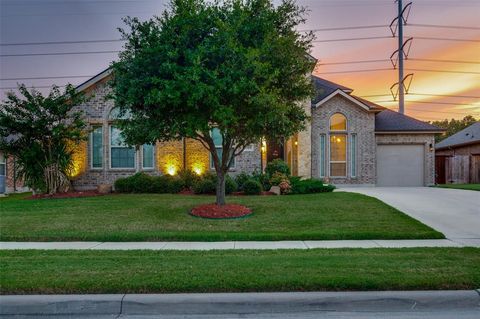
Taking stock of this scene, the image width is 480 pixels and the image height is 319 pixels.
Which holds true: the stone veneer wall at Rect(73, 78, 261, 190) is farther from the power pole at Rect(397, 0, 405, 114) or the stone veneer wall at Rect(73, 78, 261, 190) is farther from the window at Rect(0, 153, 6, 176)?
the power pole at Rect(397, 0, 405, 114)

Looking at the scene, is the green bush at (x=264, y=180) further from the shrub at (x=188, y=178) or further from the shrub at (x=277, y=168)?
the shrub at (x=188, y=178)

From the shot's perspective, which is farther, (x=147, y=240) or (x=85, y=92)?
(x=85, y=92)

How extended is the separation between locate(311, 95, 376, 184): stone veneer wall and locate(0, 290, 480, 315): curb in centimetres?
1378

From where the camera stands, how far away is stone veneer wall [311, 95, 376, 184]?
58.9ft

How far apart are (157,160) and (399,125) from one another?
13.5 metres

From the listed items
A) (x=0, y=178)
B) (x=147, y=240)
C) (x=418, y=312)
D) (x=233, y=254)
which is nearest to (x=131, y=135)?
(x=147, y=240)

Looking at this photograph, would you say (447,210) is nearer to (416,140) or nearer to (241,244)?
(241,244)

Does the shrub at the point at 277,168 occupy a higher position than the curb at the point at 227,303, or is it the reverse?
the shrub at the point at 277,168

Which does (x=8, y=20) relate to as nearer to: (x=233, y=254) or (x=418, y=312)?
(x=233, y=254)

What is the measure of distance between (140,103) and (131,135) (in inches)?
38.7

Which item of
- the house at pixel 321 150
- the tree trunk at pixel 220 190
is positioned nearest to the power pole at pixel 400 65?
the house at pixel 321 150

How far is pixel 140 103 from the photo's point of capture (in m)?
9.65

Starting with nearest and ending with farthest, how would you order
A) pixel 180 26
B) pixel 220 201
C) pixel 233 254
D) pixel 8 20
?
1. pixel 233 254
2. pixel 180 26
3. pixel 220 201
4. pixel 8 20

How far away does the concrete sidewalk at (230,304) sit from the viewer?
4.12 m
